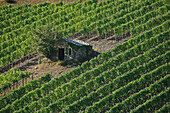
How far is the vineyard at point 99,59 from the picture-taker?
139ft

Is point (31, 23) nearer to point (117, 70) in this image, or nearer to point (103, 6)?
point (103, 6)

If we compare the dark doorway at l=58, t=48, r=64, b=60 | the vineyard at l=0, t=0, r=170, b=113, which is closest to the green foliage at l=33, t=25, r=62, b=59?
the dark doorway at l=58, t=48, r=64, b=60

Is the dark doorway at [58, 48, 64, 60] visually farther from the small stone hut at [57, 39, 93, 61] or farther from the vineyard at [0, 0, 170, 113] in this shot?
the vineyard at [0, 0, 170, 113]

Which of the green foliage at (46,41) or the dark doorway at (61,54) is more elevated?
the green foliage at (46,41)

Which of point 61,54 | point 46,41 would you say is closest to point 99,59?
point 61,54

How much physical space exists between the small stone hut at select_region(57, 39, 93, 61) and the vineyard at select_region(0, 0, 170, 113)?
2.30 m

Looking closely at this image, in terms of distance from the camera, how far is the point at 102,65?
155 ft

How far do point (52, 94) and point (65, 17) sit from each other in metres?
18.1

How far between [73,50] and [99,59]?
3750mm

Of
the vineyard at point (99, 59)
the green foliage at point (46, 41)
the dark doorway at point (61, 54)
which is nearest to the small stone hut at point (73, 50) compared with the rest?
the dark doorway at point (61, 54)

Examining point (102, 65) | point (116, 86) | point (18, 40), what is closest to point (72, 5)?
point (18, 40)

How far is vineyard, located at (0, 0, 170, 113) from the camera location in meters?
42.5

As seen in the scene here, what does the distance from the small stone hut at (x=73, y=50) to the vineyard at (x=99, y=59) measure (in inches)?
90.4

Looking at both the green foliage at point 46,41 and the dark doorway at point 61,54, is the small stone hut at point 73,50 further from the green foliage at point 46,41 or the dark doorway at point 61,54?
the green foliage at point 46,41
